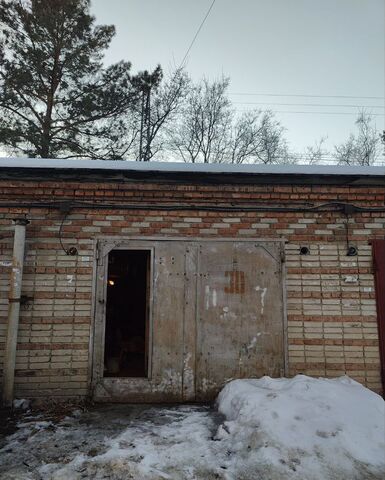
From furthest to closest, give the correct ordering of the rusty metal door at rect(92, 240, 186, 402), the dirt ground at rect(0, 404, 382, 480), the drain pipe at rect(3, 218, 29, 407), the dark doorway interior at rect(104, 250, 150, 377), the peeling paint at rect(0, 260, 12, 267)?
the dark doorway interior at rect(104, 250, 150, 377)
the peeling paint at rect(0, 260, 12, 267)
the rusty metal door at rect(92, 240, 186, 402)
the drain pipe at rect(3, 218, 29, 407)
the dirt ground at rect(0, 404, 382, 480)

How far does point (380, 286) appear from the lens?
4.87 metres

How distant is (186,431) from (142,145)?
12764mm

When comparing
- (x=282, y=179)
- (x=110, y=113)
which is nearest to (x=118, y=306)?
(x=282, y=179)

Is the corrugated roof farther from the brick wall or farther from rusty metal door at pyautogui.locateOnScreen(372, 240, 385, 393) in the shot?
rusty metal door at pyautogui.locateOnScreen(372, 240, 385, 393)

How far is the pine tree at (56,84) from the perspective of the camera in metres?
11.7

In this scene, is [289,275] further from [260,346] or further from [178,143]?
[178,143]

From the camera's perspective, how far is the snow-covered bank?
303cm

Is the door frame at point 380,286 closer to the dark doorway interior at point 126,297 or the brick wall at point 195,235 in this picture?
the brick wall at point 195,235

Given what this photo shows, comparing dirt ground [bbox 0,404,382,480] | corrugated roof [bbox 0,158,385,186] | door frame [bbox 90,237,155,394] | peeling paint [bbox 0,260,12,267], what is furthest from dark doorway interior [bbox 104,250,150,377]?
dirt ground [bbox 0,404,382,480]

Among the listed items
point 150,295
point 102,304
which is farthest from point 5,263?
point 150,295

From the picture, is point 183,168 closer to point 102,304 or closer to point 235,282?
point 235,282

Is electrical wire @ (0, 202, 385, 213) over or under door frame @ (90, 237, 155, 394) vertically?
over

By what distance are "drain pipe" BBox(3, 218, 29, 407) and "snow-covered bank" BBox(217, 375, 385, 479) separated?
8.54ft

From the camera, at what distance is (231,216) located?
16.5 feet
